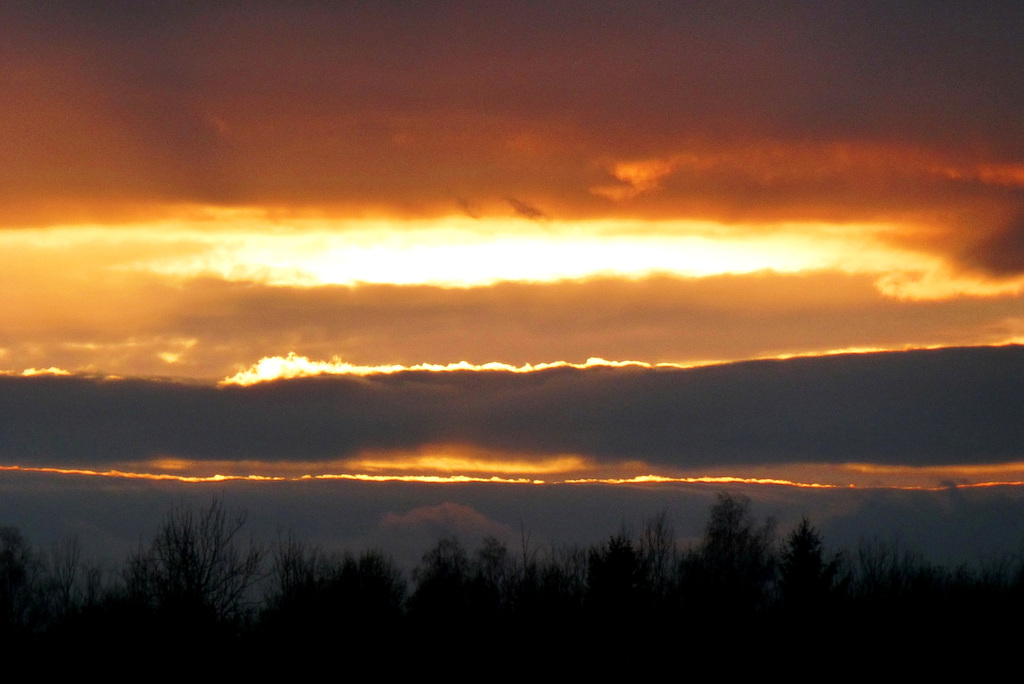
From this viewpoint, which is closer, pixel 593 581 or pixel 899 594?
pixel 593 581

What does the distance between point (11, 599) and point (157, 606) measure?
18295 mm

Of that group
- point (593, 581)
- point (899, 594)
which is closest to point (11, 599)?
point (593, 581)

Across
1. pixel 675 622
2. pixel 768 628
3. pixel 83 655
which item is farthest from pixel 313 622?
pixel 768 628

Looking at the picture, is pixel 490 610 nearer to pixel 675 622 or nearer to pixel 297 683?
pixel 675 622

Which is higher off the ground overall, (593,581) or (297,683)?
(593,581)

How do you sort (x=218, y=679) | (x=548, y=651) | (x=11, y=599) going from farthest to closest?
(x=11, y=599)
(x=548, y=651)
(x=218, y=679)

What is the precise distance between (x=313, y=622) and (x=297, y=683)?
7.05 m

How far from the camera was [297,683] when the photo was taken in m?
69.3

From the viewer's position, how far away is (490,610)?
85.6 m

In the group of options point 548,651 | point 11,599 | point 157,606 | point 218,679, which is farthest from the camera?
point 11,599

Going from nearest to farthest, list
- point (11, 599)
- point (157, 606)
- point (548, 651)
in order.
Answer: point (157, 606)
point (548, 651)
point (11, 599)

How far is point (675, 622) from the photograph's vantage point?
7844cm

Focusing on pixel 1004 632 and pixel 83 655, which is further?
pixel 1004 632

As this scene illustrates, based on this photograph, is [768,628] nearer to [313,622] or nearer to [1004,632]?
[1004,632]
